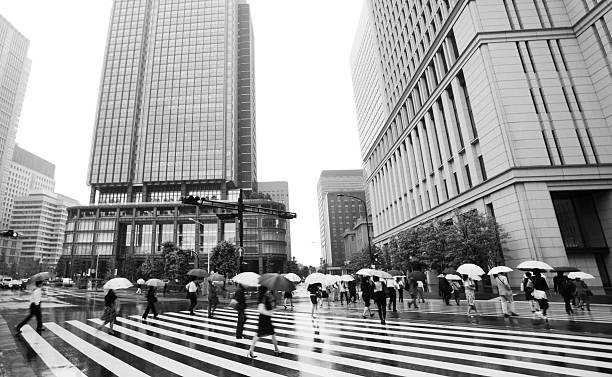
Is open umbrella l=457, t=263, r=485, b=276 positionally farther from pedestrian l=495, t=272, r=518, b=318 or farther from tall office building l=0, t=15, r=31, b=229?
tall office building l=0, t=15, r=31, b=229

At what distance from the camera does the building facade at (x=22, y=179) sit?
530 feet

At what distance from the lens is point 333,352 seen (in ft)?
28.2

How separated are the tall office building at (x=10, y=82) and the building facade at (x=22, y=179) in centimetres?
1356

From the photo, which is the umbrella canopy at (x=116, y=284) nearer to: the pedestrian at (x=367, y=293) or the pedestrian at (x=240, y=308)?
the pedestrian at (x=240, y=308)

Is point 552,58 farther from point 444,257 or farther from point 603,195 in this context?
point 444,257

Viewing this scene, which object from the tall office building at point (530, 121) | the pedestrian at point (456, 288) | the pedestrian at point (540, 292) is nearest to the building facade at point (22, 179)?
the tall office building at point (530, 121)

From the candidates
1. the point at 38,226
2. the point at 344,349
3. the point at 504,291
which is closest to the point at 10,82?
the point at 38,226

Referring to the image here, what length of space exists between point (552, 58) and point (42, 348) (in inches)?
1495

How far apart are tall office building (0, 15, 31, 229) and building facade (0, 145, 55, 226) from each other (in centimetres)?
1356

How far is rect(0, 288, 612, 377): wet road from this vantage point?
272 inches

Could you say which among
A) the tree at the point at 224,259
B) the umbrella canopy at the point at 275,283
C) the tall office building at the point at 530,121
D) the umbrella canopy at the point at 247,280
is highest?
the tall office building at the point at 530,121

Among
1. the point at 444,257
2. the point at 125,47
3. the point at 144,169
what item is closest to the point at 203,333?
the point at 444,257

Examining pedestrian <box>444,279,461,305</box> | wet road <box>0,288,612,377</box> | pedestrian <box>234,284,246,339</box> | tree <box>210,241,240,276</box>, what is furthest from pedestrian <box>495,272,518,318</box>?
tree <box>210,241,240,276</box>

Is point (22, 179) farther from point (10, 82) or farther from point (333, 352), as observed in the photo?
point (333, 352)
